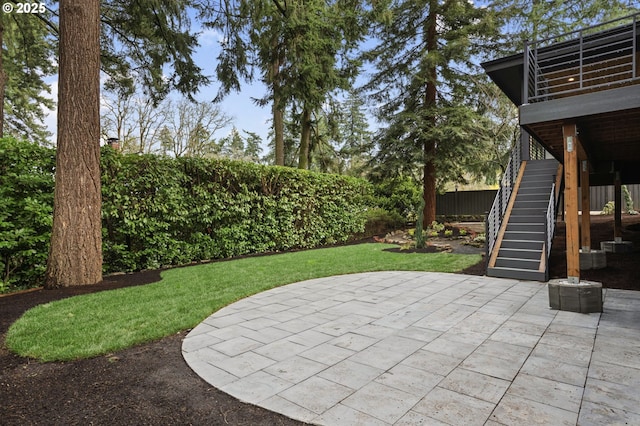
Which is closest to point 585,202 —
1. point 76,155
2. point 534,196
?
point 534,196

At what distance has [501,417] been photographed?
6.54ft

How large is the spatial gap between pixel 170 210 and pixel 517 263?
6.87 m

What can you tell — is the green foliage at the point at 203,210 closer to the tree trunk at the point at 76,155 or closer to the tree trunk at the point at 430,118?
the tree trunk at the point at 76,155

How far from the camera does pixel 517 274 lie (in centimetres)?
618

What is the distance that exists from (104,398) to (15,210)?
4.23m

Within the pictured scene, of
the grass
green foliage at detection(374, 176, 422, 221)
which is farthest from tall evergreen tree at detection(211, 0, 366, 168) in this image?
green foliage at detection(374, 176, 422, 221)

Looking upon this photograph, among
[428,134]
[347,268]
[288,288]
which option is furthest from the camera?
[428,134]

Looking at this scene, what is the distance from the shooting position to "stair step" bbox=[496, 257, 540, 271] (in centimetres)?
624

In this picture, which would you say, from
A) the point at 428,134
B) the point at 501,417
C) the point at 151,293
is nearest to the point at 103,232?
the point at 151,293

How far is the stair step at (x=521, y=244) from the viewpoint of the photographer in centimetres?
664

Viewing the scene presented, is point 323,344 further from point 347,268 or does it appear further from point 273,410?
point 347,268

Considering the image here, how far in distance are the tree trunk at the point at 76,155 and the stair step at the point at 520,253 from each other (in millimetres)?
7307

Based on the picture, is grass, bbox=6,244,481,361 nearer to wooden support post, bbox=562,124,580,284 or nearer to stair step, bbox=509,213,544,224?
stair step, bbox=509,213,544,224

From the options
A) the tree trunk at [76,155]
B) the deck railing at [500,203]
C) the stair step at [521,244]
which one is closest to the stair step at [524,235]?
the stair step at [521,244]
